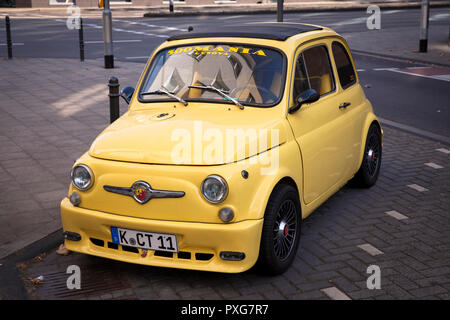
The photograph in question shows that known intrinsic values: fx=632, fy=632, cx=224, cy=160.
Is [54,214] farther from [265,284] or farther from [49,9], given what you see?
[49,9]

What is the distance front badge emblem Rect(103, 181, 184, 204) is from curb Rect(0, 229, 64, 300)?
110 centimetres

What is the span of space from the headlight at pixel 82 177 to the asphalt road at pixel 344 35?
6.54 metres

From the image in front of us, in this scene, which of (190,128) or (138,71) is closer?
(190,128)

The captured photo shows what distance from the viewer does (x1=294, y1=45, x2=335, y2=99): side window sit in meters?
5.69

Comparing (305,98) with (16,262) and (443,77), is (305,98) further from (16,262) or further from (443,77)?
(443,77)

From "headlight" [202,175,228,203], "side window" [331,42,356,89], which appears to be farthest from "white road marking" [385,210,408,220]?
"headlight" [202,175,228,203]

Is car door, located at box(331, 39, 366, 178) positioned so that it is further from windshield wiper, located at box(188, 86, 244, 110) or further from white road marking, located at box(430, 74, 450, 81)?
white road marking, located at box(430, 74, 450, 81)

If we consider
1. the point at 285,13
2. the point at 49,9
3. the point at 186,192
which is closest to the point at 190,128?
the point at 186,192

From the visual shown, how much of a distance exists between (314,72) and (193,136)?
1684 millimetres

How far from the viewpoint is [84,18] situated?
31156 millimetres

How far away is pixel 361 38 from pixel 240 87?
17.9 m

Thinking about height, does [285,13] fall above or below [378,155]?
above

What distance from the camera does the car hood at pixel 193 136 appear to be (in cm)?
469

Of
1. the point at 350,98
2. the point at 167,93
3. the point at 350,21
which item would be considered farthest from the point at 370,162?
the point at 350,21
